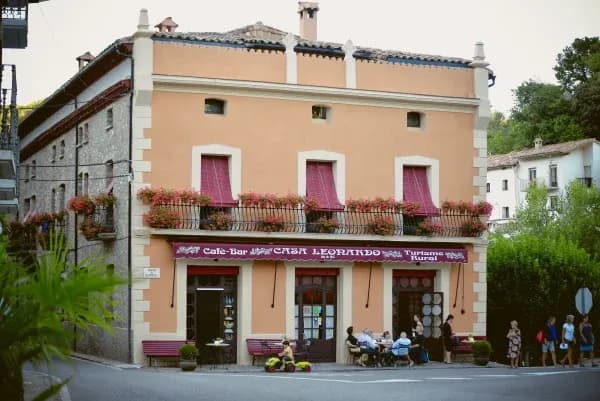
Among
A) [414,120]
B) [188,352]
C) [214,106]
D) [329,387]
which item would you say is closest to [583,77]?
[414,120]

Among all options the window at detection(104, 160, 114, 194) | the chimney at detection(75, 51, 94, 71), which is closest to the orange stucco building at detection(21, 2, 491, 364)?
the window at detection(104, 160, 114, 194)

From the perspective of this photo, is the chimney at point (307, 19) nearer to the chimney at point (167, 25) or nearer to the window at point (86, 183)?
the chimney at point (167, 25)

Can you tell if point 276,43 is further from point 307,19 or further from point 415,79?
point 307,19

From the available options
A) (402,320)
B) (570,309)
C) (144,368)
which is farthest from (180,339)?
(570,309)

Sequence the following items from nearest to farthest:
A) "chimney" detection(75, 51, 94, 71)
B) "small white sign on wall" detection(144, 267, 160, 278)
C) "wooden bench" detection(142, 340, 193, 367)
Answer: "wooden bench" detection(142, 340, 193, 367) → "small white sign on wall" detection(144, 267, 160, 278) → "chimney" detection(75, 51, 94, 71)

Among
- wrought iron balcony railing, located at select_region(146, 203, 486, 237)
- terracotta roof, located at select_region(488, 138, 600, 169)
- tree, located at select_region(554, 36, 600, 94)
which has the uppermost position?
tree, located at select_region(554, 36, 600, 94)

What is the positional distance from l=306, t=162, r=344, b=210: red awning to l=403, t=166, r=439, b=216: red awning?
8.79 feet

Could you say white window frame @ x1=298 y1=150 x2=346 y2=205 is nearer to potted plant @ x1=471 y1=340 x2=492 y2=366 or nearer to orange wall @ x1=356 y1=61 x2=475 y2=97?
orange wall @ x1=356 y1=61 x2=475 y2=97

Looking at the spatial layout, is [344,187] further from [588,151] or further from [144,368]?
[588,151]

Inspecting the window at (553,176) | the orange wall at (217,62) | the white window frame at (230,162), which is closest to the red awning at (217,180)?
the white window frame at (230,162)

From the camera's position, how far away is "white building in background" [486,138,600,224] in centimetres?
7538

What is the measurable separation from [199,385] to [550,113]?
6107 centimetres

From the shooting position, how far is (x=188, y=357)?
3030 cm

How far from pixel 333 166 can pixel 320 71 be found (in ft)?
9.80
